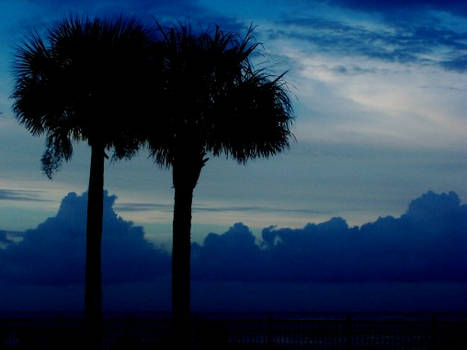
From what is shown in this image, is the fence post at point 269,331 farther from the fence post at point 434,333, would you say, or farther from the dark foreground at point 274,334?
the fence post at point 434,333

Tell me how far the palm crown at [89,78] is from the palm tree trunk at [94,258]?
1.11 m

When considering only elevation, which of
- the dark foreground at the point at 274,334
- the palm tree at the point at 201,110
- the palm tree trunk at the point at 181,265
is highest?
the palm tree at the point at 201,110

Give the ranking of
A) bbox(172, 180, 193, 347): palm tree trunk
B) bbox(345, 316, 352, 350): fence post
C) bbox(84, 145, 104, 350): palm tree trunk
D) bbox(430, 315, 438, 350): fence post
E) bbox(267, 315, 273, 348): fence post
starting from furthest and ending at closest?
bbox(267, 315, 273, 348): fence post, bbox(345, 316, 352, 350): fence post, bbox(430, 315, 438, 350): fence post, bbox(172, 180, 193, 347): palm tree trunk, bbox(84, 145, 104, 350): palm tree trunk

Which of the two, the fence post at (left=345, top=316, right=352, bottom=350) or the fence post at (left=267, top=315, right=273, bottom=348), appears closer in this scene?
the fence post at (left=345, top=316, right=352, bottom=350)

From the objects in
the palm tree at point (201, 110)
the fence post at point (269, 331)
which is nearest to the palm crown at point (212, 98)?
the palm tree at point (201, 110)

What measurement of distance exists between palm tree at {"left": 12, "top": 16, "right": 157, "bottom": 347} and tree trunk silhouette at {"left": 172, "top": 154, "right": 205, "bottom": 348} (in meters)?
2.36

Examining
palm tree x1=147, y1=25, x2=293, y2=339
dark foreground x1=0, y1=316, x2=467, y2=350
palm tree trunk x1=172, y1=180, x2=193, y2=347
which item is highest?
palm tree x1=147, y1=25, x2=293, y2=339

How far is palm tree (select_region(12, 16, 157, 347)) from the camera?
22078mm

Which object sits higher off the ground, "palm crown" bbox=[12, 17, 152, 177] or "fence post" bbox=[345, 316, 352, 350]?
"palm crown" bbox=[12, 17, 152, 177]

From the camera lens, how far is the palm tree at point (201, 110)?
22.5 meters

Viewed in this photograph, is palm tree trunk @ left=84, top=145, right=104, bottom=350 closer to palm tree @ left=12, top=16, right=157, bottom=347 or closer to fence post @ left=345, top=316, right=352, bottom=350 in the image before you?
palm tree @ left=12, top=16, right=157, bottom=347

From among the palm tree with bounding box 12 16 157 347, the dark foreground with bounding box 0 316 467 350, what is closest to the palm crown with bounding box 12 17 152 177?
the palm tree with bounding box 12 16 157 347

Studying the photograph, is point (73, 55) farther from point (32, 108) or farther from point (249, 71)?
point (249, 71)

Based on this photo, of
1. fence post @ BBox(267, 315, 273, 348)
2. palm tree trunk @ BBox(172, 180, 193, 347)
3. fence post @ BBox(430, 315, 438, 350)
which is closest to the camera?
palm tree trunk @ BBox(172, 180, 193, 347)
